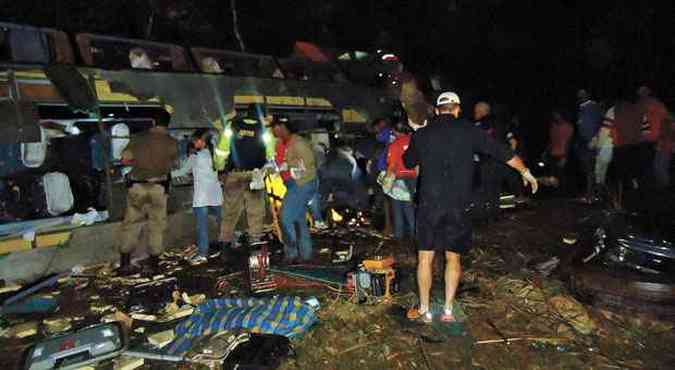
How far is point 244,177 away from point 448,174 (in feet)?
15.5

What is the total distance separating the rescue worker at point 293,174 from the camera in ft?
22.6

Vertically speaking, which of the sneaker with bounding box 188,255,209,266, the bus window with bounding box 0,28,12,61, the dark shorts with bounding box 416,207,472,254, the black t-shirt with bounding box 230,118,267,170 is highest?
the bus window with bounding box 0,28,12,61

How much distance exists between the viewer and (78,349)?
454 cm

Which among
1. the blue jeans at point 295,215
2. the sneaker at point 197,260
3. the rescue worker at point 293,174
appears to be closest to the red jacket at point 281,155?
the rescue worker at point 293,174

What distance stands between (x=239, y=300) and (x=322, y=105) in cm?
626

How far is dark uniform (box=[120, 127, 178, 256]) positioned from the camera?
6973mm

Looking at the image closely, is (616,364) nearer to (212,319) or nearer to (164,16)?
(212,319)

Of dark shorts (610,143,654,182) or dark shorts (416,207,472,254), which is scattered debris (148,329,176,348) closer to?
dark shorts (416,207,472,254)

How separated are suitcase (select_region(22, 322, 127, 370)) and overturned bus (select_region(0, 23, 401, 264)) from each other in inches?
107

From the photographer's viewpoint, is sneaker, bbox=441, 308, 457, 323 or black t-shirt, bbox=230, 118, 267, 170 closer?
sneaker, bbox=441, 308, 457, 323

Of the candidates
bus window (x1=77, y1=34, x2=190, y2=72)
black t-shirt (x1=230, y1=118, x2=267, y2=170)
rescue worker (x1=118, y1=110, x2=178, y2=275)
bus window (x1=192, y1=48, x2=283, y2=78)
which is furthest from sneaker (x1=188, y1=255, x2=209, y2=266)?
bus window (x1=192, y1=48, x2=283, y2=78)

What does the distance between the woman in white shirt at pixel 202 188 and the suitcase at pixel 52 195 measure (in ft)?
5.89

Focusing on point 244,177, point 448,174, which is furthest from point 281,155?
point 448,174

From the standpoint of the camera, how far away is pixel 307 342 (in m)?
4.82
